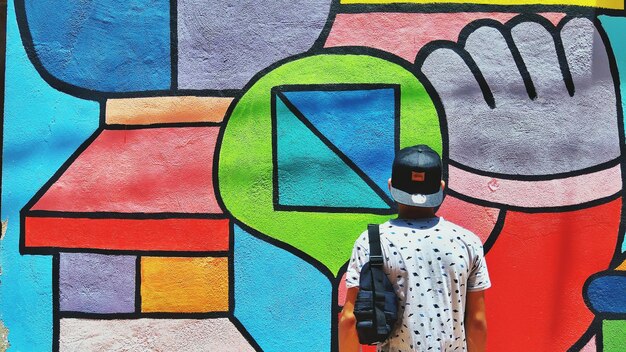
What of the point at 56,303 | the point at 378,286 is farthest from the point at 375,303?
the point at 56,303

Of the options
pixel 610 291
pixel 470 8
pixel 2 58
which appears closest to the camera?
pixel 610 291

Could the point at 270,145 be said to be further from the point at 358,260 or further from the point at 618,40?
the point at 618,40

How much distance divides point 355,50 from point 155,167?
4.13 ft

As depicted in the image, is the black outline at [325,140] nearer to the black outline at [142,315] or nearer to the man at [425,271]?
the black outline at [142,315]

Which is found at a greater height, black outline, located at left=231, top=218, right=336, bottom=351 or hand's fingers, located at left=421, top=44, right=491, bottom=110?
hand's fingers, located at left=421, top=44, right=491, bottom=110

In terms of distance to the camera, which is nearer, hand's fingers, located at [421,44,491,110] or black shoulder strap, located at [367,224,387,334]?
black shoulder strap, located at [367,224,387,334]

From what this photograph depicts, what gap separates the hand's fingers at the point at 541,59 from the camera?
3.94 metres

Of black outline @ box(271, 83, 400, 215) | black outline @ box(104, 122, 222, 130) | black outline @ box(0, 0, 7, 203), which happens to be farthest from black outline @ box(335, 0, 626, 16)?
black outline @ box(0, 0, 7, 203)

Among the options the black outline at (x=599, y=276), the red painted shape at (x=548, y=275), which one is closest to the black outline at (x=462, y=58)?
the red painted shape at (x=548, y=275)

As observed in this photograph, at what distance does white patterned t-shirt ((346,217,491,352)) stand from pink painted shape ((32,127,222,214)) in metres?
1.59

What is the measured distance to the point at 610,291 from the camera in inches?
153

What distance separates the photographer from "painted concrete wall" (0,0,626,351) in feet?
12.8

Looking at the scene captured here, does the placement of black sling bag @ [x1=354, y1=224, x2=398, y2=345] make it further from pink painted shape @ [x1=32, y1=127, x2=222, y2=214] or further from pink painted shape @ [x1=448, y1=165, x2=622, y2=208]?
pink painted shape @ [x1=32, y1=127, x2=222, y2=214]

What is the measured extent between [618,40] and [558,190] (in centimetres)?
84
